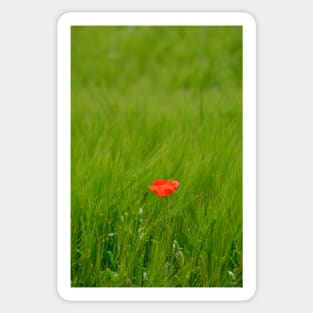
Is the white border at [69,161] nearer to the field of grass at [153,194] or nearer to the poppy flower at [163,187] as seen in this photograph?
the field of grass at [153,194]

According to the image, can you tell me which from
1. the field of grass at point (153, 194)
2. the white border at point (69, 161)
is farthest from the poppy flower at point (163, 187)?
the white border at point (69, 161)

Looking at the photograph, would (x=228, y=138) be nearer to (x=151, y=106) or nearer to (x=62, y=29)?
(x=151, y=106)

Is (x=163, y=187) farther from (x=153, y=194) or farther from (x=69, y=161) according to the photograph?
(x=69, y=161)

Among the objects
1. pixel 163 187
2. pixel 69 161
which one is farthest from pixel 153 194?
pixel 69 161

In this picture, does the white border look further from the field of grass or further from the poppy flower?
the poppy flower

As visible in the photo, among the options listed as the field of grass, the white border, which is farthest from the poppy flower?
the white border
